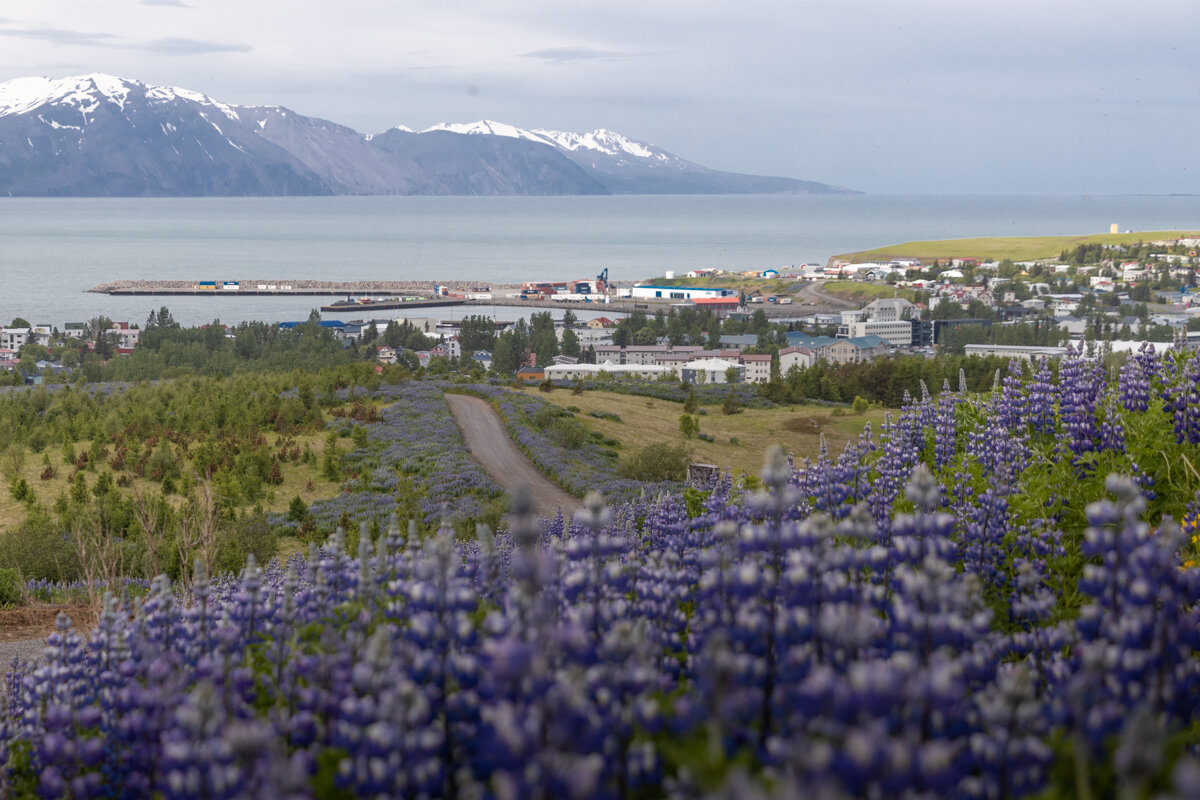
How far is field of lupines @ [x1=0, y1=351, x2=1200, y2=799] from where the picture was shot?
8.55ft

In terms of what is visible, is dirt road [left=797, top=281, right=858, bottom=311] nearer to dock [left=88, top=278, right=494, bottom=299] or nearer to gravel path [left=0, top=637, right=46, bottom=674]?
dock [left=88, top=278, right=494, bottom=299]

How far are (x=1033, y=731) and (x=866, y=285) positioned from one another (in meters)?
169

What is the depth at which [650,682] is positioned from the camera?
332 cm

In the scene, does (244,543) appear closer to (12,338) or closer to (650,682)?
(650,682)

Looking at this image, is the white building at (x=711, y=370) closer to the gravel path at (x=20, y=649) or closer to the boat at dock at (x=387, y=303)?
the gravel path at (x=20, y=649)

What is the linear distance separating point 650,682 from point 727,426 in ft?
132

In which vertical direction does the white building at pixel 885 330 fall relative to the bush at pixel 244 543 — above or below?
below

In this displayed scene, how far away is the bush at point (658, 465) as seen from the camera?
98.8 ft

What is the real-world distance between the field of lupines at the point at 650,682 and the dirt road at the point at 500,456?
703 inches

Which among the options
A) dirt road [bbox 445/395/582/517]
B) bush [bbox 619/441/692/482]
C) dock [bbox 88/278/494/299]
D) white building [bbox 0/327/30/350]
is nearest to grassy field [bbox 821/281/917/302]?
dock [bbox 88/278/494/299]

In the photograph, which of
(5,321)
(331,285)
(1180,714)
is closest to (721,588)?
(1180,714)

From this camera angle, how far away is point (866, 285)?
16588 cm

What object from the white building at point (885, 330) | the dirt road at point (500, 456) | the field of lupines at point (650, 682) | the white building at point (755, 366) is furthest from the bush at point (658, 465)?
the white building at point (885, 330)

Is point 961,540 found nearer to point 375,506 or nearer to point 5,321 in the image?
point 375,506
